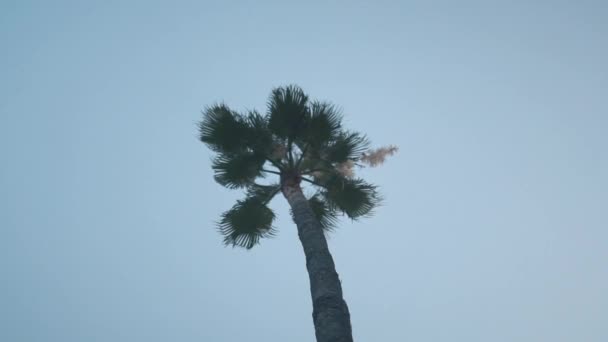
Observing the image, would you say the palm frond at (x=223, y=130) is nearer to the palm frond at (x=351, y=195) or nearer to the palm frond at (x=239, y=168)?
the palm frond at (x=239, y=168)

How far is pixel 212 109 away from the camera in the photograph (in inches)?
425

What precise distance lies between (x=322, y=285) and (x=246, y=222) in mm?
3889

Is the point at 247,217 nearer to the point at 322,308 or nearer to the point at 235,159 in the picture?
the point at 235,159

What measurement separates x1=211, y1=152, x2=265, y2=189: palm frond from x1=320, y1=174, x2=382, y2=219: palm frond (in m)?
1.55

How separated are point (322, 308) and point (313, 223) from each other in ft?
7.15

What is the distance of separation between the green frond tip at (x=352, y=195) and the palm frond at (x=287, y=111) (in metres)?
1.45

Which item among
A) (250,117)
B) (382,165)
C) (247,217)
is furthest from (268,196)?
(382,165)

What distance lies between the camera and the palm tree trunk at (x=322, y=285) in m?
6.14

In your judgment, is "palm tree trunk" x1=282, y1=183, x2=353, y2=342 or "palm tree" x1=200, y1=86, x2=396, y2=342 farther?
"palm tree" x1=200, y1=86, x2=396, y2=342

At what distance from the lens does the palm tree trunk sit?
6.14 m

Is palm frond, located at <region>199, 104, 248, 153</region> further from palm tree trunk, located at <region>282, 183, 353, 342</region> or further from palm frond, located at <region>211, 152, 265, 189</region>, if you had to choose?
palm tree trunk, located at <region>282, 183, 353, 342</region>

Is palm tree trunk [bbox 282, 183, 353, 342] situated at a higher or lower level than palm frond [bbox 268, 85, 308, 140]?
lower

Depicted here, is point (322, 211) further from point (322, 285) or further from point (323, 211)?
point (322, 285)

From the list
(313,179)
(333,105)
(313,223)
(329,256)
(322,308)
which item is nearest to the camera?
(322,308)
